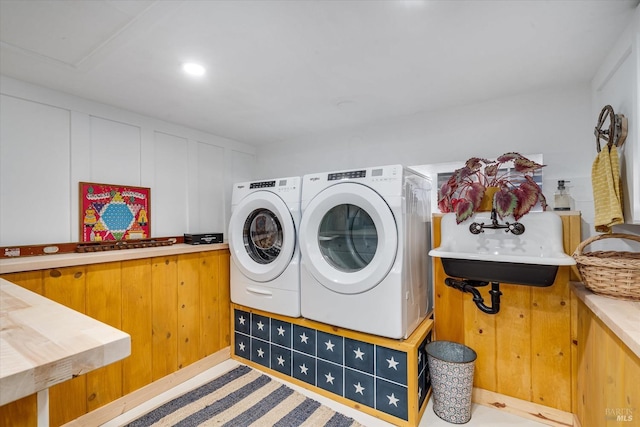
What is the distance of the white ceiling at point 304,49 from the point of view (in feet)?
4.00

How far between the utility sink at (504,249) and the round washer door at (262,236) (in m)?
1.00

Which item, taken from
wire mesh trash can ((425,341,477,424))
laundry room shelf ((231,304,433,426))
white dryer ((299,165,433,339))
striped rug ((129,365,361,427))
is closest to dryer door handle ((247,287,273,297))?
laundry room shelf ((231,304,433,426))

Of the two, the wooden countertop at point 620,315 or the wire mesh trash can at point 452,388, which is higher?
the wooden countertop at point 620,315

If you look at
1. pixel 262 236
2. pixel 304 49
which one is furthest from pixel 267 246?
pixel 304 49

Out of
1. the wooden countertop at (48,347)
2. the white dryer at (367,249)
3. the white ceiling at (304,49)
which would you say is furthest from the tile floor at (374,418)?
the white ceiling at (304,49)

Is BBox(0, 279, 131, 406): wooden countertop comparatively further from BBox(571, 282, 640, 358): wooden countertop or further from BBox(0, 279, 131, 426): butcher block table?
BBox(571, 282, 640, 358): wooden countertop

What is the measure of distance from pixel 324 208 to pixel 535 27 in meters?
1.39

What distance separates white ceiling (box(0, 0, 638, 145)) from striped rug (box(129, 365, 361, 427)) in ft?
6.63

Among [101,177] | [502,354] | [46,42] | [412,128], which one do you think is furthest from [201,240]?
[502,354]

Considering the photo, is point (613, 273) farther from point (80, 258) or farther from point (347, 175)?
point (80, 258)

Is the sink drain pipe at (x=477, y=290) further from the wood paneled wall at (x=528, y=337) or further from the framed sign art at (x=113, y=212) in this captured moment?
the framed sign art at (x=113, y=212)

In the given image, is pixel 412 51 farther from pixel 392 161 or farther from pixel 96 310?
pixel 96 310

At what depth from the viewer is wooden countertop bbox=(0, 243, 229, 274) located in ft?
4.96

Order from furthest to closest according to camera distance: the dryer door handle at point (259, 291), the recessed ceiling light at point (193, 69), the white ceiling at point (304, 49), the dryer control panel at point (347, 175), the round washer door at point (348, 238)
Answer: the dryer door handle at point (259, 291) < the dryer control panel at point (347, 175) < the round washer door at point (348, 238) < the recessed ceiling light at point (193, 69) < the white ceiling at point (304, 49)
